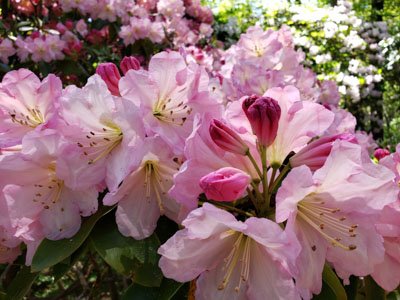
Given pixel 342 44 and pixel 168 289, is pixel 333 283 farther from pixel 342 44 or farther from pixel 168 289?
pixel 342 44

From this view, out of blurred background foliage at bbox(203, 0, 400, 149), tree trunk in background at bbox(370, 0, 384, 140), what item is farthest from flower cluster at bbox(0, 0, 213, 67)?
tree trunk in background at bbox(370, 0, 384, 140)

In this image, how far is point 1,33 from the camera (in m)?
3.39

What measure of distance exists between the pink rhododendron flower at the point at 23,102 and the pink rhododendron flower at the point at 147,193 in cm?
22

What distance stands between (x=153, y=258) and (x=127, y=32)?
300cm

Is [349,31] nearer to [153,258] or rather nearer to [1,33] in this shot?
[1,33]

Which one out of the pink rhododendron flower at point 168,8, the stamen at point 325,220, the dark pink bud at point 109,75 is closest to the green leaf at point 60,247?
the dark pink bud at point 109,75

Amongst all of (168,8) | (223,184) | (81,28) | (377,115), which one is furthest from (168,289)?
(377,115)

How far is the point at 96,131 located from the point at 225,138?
0.25 metres

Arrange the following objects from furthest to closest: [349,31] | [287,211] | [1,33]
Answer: [349,31] < [1,33] < [287,211]

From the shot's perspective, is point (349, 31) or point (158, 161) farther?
point (349, 31)

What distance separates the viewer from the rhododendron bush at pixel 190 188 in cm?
82

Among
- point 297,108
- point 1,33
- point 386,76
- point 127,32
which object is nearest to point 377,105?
point 386,76

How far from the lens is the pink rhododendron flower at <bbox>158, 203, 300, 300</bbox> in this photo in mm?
763

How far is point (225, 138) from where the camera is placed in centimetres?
86
